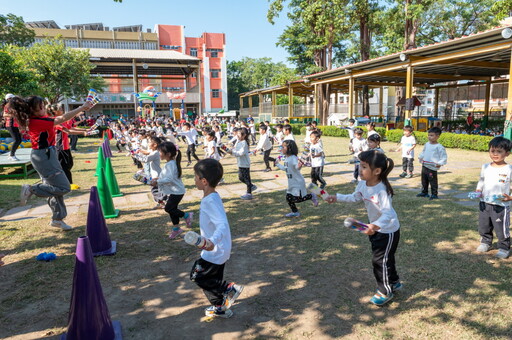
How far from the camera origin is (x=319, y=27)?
979 inches

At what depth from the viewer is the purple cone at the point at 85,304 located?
2.39 meters

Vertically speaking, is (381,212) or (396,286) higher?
(381,212)

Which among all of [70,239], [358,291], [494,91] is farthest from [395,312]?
[494,91]

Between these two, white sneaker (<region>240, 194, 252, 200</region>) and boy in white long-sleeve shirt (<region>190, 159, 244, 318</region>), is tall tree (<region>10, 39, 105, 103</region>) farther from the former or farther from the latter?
boy in white long-sleeve shirt (<region>190, 159, 244, 318</region>)

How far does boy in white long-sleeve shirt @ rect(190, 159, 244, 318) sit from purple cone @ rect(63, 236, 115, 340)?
720 mm

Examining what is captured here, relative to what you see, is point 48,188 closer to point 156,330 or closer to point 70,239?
point 70,239

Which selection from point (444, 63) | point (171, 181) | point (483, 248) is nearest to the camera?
point (483, 248)

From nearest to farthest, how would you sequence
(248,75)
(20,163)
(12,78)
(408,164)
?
(408,164) → (20,163) → (12,78) → (248,75)

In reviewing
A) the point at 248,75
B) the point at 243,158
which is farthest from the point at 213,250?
the point at 248,75

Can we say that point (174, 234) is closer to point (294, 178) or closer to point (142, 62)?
point (294, 178)

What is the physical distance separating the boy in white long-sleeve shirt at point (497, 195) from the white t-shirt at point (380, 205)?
171 centimetres

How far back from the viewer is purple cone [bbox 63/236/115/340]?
2391 millimetres

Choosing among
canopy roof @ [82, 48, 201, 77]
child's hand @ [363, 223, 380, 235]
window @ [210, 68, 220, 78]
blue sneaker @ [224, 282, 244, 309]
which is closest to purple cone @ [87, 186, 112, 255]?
blue sneaker @ [224, 282, 244, 309]

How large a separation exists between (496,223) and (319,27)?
2377cm
